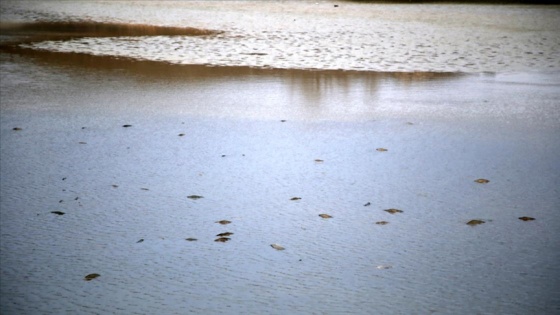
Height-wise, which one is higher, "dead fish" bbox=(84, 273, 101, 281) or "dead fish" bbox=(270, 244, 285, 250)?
"dead fish" bbox=(84, 273, 101, 281)

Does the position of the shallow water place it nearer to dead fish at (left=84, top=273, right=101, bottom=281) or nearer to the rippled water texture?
dead fish at (left=84, top=273, right=101, bottom=281)

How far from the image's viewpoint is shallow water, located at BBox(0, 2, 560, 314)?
367cm

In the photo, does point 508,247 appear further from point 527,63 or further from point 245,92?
point 527,63

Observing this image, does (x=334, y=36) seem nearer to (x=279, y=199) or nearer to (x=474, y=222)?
(x=279, y=199)

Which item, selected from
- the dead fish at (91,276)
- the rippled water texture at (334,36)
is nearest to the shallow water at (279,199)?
the dead fish at (91,276)

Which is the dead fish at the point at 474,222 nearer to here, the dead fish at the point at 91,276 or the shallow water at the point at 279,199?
the shallow water at the point at 279,199

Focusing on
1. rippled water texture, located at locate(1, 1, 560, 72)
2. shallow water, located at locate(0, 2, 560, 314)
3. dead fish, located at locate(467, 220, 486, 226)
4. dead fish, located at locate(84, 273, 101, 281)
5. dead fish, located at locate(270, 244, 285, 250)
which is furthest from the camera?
rippled water texture, located at locate(1, 1, 560, 72)

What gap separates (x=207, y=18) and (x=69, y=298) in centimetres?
1695

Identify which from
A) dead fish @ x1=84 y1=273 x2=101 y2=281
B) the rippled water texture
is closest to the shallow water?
dead fish @ x1=84 y1=273 x2=101 y2=281

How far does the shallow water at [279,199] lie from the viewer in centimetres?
367

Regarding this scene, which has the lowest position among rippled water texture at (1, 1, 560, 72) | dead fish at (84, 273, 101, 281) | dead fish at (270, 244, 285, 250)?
rippled water texture at (1, 1, 560, 72)

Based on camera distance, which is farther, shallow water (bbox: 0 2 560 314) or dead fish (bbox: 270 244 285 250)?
dead fish (bbox: 270 244 285 250)

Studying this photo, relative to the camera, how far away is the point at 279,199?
518cm

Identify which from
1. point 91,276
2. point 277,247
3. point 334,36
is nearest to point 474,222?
point 277,247
